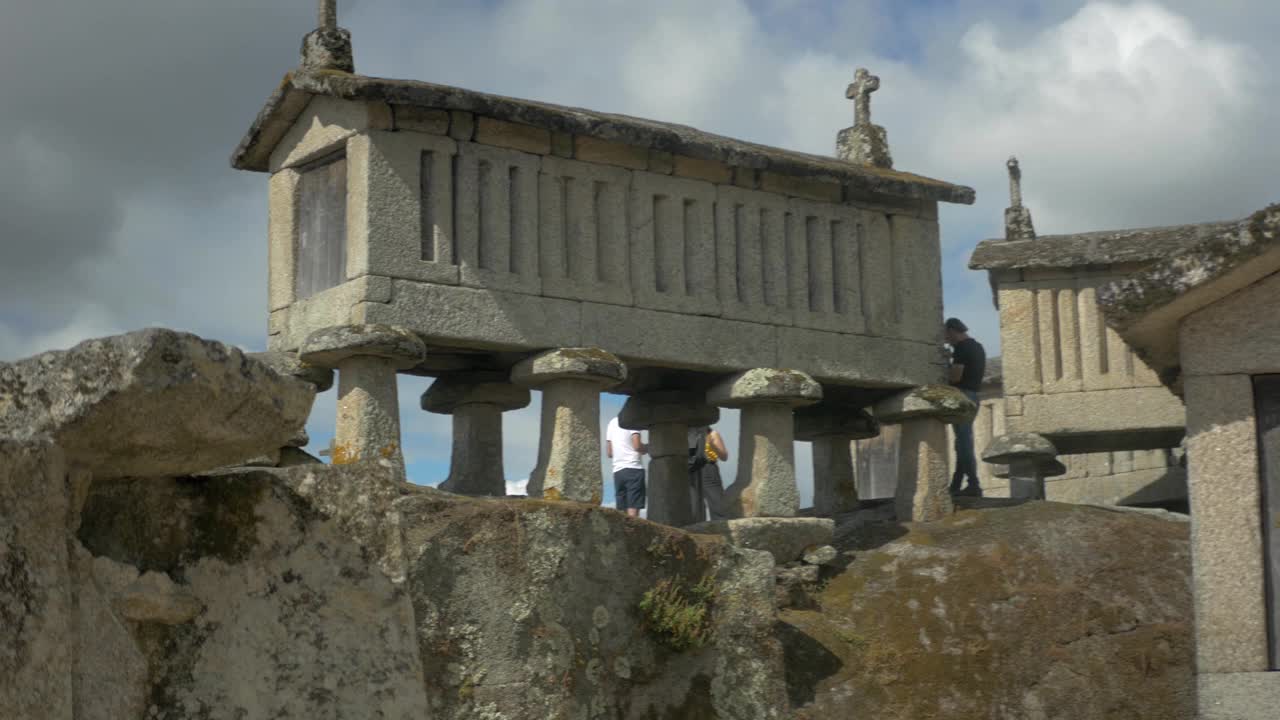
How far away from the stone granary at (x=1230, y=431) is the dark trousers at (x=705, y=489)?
7.58 metres

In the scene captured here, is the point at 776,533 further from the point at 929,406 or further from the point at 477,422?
the point at 477,422

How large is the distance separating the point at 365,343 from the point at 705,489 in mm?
5301

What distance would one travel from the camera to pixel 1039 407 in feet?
53.4

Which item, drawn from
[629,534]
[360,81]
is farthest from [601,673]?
[360,81]

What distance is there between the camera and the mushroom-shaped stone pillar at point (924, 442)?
14906mm

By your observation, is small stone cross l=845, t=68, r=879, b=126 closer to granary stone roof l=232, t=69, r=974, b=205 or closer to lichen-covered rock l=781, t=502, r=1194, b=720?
granary stone roof l=232, t=69, r=974, b=205

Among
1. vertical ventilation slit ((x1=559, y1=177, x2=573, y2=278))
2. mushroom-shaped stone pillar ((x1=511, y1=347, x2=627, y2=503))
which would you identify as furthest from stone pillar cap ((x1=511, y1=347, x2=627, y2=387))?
vertical ventilation slit ((x1=559, y1=177, x2=573, y2=278))

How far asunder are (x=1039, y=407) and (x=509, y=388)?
5363 millimetres

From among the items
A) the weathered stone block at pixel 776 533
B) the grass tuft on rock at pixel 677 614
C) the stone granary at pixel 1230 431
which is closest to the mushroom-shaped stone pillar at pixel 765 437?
the weathered stone block at pixel 776 533

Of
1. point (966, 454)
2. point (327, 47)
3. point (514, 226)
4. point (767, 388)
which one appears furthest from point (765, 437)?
point (327, 47)

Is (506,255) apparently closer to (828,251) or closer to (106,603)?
(828,251)

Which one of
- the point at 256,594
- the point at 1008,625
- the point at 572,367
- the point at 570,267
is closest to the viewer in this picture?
the point at 256,594

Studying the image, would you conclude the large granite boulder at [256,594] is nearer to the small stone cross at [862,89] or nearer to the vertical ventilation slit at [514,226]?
the vertical ventilation slit at [514,226]

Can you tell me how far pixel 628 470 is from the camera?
15.2 meters
